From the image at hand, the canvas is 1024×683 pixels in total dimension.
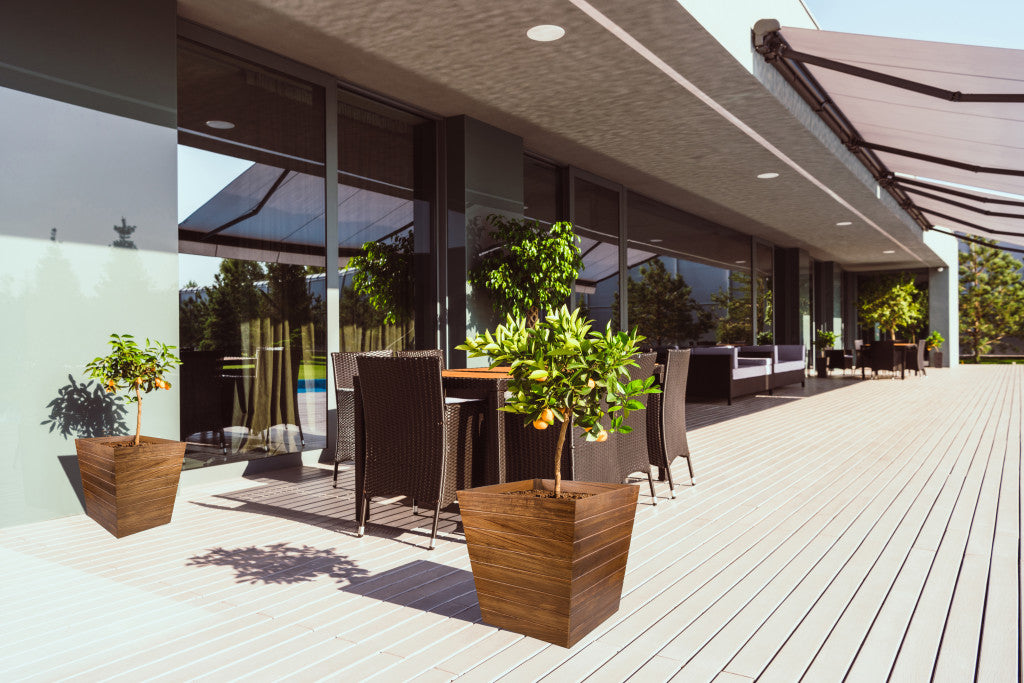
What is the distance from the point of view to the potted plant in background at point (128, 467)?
354cm

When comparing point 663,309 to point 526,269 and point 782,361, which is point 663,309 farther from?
point 526,269

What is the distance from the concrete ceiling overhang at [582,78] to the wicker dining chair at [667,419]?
242 centimetres

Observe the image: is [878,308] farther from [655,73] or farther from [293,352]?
[293,352]

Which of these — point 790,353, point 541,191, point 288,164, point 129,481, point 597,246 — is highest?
point 541,191

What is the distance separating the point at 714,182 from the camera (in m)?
9.88

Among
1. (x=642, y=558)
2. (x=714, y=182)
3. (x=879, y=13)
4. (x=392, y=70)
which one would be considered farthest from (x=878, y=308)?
(x=642, y=558)

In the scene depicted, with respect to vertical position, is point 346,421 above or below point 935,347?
below

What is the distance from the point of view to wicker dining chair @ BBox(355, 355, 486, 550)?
131 inches

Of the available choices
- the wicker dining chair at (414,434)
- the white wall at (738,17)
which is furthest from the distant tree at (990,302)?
the wicker dining chair at (414,434)

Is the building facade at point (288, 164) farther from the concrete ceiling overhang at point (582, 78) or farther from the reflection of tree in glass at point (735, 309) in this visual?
the reflection of tree in glass at point (735, 309)

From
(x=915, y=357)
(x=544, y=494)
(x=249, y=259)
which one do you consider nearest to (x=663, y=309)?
(x=249, y=259)

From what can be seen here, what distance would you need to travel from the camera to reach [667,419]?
4.38 meters

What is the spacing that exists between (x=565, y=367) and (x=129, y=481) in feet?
8.74

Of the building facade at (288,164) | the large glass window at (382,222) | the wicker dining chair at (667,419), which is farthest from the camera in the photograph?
the large glass window at (382,222)
